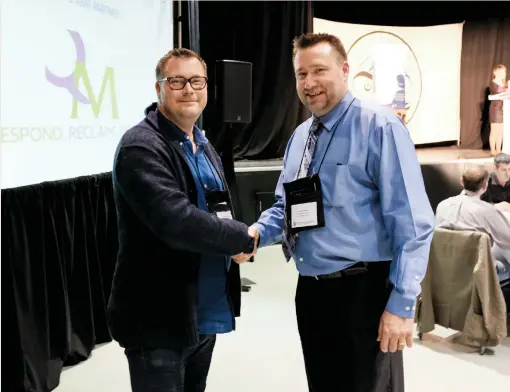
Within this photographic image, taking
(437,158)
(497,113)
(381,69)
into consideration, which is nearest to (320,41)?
(437,158)

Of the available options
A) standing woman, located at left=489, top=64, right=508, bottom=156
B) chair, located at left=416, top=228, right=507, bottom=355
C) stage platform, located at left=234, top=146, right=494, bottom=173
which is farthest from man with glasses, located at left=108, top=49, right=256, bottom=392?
standing woman, located at left=489, top=64, right=508, bottom=156

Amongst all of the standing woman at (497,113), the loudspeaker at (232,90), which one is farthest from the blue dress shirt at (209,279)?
the standing woman at (497,113)

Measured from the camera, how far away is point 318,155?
1.58 meters

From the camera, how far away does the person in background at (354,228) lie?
56.8 inches

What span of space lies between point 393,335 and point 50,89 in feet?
6.50

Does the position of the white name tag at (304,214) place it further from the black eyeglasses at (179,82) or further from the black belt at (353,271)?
the black eyeglasses at (179,82)

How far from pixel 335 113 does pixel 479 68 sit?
28.1ft

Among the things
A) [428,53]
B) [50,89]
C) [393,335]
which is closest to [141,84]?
[50,89]

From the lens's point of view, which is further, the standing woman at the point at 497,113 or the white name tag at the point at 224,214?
the standing woman at the point at 497,113

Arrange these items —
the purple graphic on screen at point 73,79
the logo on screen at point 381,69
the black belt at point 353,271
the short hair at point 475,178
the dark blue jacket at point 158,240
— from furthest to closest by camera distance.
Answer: the logo on screen at point 381,69
the short hair at point 475,178
the purple graphic on screen at point 73,79
the black belt at point 353,271
the dark blue jacket at point 158,240

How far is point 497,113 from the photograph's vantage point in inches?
339

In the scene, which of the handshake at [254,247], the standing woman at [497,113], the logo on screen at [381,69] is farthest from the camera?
the standing woman at [497,113]

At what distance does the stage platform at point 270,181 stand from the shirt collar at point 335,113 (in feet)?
10.6

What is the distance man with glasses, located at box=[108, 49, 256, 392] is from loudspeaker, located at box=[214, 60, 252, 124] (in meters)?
2.84
